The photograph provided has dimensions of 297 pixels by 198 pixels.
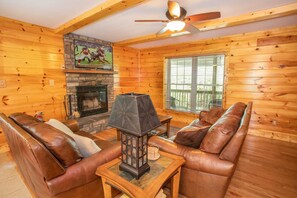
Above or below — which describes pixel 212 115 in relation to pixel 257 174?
above

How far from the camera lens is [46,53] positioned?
3.40m

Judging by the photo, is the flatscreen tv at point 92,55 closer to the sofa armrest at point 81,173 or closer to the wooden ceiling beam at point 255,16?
the wooden ceiling beam at point 255,16

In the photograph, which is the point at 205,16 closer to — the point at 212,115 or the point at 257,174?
the point at 212,115

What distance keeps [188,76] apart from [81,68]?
3005mm

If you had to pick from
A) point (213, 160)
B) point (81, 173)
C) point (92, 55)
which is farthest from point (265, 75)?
point (92, 55)

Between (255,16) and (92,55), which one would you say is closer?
(255,16)

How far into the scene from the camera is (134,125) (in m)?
1.14

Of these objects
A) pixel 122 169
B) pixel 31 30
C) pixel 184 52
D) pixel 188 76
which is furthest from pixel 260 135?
pixel 31 30

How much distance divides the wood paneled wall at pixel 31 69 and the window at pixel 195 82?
10.3ft

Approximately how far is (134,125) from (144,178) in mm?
464

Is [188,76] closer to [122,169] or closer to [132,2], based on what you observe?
[132,2]

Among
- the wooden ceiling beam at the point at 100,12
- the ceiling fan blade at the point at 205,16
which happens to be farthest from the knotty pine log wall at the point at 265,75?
the wooden ceiling beam at the point at 100,12

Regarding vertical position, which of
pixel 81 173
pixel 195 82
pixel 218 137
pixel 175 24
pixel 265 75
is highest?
pixel 175 24

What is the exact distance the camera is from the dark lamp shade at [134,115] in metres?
1.13
